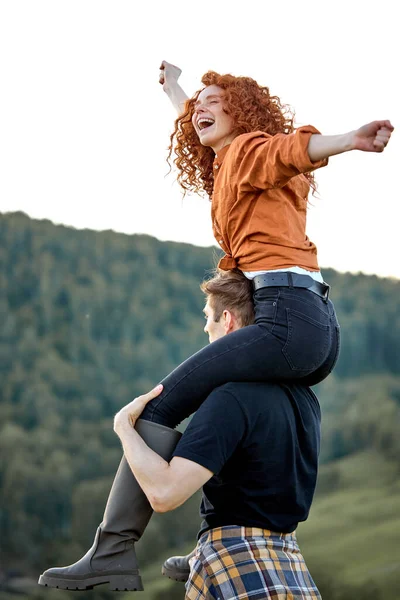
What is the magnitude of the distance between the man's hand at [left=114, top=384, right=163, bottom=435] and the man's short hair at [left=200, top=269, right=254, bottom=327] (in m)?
0.29

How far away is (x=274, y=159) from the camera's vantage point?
198 cm

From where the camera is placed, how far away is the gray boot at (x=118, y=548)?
209 cm

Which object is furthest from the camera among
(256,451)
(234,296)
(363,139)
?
(234,296)

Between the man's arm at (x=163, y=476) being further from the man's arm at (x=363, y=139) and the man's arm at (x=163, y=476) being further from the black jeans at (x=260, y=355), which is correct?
the man's arm at (x=363, y=139)

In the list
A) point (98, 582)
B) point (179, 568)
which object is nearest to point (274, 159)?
point (98, 582)

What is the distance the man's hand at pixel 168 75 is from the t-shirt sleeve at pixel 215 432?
1.20 metres

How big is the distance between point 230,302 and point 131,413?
0.39 metres

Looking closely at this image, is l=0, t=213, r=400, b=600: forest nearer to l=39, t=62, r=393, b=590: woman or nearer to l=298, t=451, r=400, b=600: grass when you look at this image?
l=298, t=451, r=400, b=600: grass

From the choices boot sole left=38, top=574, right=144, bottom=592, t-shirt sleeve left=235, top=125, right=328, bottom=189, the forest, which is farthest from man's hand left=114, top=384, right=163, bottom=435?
the forest

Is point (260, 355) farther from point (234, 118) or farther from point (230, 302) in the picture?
point (234, 118)

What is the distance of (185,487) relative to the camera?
77.9 inches

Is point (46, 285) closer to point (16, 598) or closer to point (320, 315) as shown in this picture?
point (16, 598)

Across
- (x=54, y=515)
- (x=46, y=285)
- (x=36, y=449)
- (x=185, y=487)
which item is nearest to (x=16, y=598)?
(x=54, y=515)

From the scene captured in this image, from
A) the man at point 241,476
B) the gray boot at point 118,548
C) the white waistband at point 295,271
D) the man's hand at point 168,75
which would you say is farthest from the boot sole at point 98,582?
the man's hand at point 168,75
